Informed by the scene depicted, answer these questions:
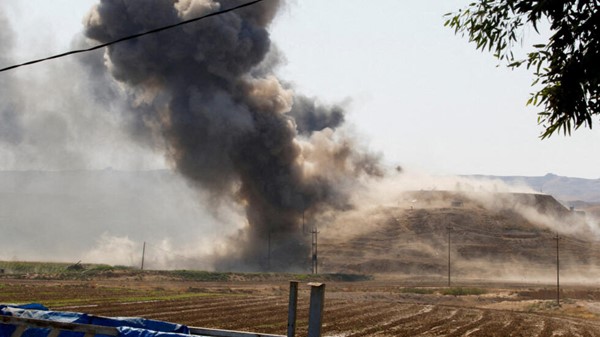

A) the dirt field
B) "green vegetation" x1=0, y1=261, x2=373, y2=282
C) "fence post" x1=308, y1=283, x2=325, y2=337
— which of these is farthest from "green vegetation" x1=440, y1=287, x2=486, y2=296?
"fence post" x1=308, y1=283, x2=325, y2=337

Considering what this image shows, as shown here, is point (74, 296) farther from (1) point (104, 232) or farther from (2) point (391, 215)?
(1) point (104, 232)

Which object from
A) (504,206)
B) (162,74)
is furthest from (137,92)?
(504,206)

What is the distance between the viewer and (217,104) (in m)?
92.3

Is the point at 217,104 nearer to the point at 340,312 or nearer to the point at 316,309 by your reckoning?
the point at 340,312

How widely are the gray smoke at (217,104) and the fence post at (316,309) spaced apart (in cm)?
8206

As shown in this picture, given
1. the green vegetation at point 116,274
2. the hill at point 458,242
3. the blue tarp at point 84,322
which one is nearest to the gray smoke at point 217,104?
the green vegetation at point 116,274

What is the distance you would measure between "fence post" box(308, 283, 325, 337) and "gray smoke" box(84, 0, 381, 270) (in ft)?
269

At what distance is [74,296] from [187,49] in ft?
152

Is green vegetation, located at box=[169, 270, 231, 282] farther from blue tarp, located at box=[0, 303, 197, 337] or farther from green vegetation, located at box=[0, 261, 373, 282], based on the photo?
blue tarp, located at box=[0, 303, 197, 337]

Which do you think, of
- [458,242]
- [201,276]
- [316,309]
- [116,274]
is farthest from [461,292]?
[316,309]

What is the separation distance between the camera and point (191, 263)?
11144cm

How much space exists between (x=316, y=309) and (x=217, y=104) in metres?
85.0

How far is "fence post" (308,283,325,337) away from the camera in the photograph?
336 inches

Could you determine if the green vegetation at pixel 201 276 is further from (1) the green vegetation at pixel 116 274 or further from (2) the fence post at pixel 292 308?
(2) the fence post at pixel 292 308
